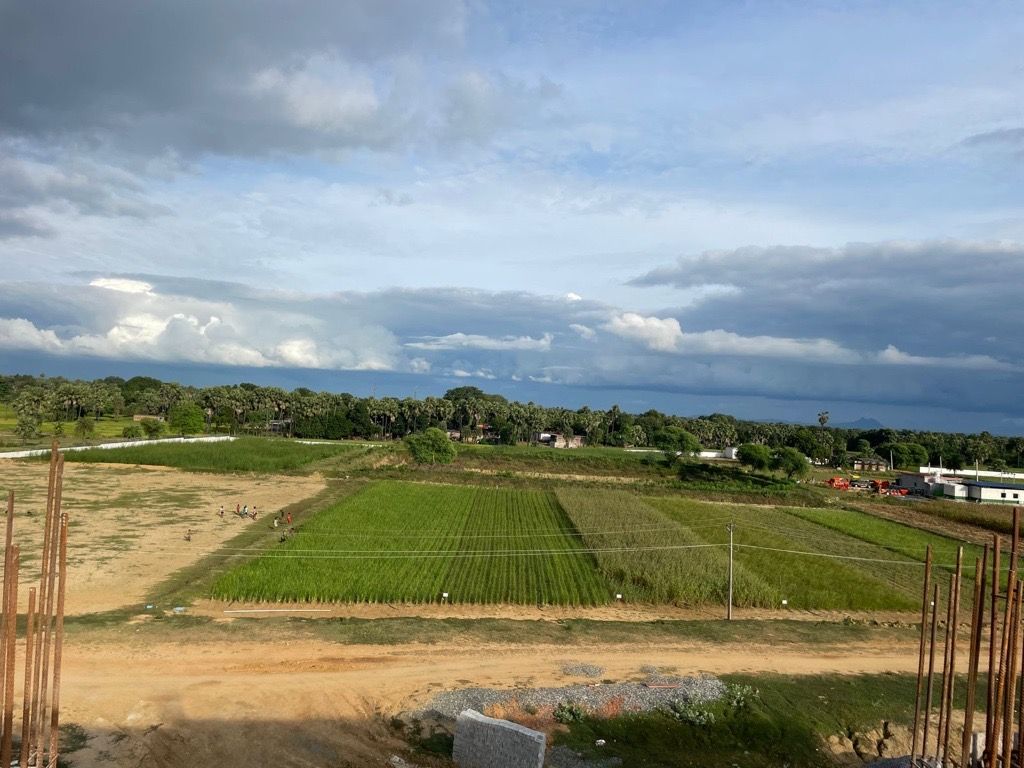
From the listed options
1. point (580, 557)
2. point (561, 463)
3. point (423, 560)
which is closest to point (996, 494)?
point (561, 463)

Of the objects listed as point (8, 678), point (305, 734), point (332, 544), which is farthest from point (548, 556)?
point (8, 678)

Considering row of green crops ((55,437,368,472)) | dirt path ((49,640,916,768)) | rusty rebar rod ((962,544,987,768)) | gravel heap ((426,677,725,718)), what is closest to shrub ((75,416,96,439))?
row of green crops ((55,437,368,472))

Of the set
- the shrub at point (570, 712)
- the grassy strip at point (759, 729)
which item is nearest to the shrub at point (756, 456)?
the grassy strip at point (759, 729)

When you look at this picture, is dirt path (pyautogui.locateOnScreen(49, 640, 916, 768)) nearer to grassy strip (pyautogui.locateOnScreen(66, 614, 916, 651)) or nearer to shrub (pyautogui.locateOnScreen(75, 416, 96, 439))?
grassy strip (pyautogui.locateOnScreen(66, 614, 916, 651))

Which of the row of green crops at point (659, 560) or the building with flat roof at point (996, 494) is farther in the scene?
the building with flat roof at point (996, 494)

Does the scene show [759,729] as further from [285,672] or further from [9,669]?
[9,669]

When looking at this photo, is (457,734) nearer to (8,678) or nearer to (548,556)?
(8,678)

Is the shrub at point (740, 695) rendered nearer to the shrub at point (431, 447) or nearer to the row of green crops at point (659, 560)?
the row of green crops at point (659, 560)

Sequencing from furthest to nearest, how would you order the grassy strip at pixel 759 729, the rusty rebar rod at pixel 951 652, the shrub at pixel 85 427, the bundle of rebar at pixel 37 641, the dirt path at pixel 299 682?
1. the shrub at pixel 85 427
2. the grassy strip at pixel 759 729
3. the dirt path at pixel 299 682
4. the rusty rebar rod at pixel 951 652
5. the bundle of rebar at pixel 37 641
